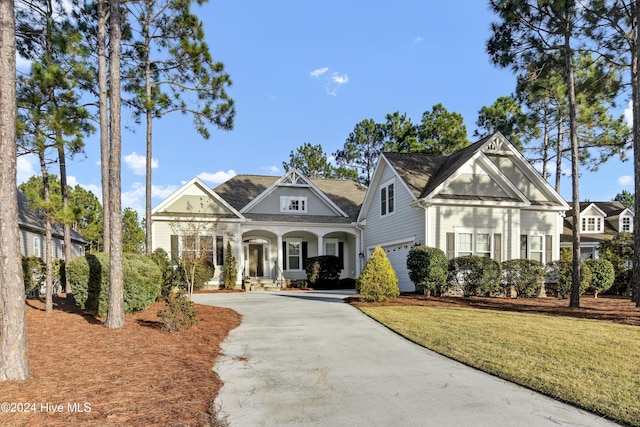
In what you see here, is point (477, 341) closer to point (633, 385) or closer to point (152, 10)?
point (633, 385)

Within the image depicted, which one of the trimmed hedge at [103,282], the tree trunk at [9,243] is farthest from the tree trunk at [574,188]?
the tree trunk at [9,243]

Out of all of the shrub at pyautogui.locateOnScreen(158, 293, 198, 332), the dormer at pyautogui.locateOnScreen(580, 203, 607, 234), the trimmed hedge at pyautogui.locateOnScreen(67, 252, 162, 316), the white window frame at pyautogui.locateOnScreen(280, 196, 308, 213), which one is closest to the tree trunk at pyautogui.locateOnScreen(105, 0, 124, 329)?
the shrub at pyautogui.locateOnScreen(158, 293, 198, 332)

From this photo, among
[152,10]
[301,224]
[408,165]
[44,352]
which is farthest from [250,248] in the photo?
[44,352]

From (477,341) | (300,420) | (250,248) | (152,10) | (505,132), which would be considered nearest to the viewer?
(300,420)

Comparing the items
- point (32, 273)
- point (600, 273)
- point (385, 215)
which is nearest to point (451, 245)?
point (385, 215)

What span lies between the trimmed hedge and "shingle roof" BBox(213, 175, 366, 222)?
40.1 ft

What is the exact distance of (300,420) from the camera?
3.84m

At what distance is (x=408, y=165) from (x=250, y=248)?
1017 centimetres

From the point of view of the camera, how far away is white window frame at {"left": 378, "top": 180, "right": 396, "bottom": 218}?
719 inches

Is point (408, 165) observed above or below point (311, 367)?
above

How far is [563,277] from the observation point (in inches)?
583

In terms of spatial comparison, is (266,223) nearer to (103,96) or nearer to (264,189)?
(264,189)

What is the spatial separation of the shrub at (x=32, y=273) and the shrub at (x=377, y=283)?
10682 mm

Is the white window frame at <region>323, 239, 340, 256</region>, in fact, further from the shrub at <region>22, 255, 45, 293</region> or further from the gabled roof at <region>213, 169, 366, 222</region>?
the shrub at <region>22, 255, 45, 293</region>
